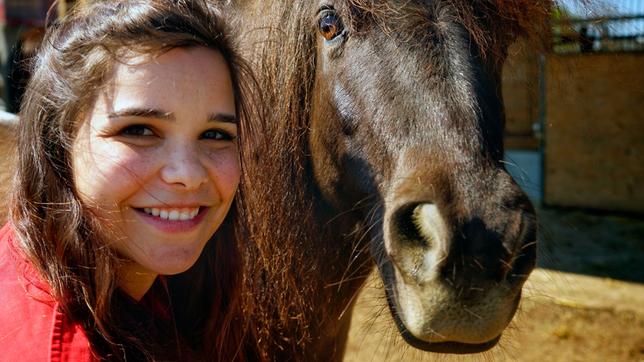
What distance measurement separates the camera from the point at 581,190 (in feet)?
24.8

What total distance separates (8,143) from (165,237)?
6.04 feet

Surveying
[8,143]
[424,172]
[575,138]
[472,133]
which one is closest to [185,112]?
[424,172]

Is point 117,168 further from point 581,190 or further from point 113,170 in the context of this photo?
point 581,190

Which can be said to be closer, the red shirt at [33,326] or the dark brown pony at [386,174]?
the red shirt at [33,326]

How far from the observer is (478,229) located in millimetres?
1407

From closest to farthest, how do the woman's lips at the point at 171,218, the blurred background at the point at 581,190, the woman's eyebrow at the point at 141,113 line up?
the woman's eyebrow at the point at 141,113 → the woman's lips at the point at 171,218 → the blurred background at the point at 581,190

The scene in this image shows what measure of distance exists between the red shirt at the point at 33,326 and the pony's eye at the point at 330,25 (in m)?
1.17

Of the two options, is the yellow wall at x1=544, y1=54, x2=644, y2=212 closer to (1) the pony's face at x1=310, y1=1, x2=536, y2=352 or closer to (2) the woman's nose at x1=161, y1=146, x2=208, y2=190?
(1) the pony's face at x1=310, y1=1, x2=536, y2=352

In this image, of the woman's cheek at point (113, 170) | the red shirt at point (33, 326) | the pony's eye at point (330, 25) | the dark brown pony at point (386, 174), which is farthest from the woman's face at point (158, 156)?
the pony's eye at point (330, 25)

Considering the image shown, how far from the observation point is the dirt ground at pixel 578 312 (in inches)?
157

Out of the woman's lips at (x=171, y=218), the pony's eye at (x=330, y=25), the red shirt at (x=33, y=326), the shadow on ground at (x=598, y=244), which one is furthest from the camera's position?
the shadow on ground at (x=598, y=244)

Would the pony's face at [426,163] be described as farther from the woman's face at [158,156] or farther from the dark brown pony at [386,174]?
the woman's face at [158,156]

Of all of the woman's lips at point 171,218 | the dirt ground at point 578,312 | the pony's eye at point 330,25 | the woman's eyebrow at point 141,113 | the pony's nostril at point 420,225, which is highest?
the pony's eye at point 330,25

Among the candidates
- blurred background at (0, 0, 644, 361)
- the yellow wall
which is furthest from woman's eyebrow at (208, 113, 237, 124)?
the yellow wall
